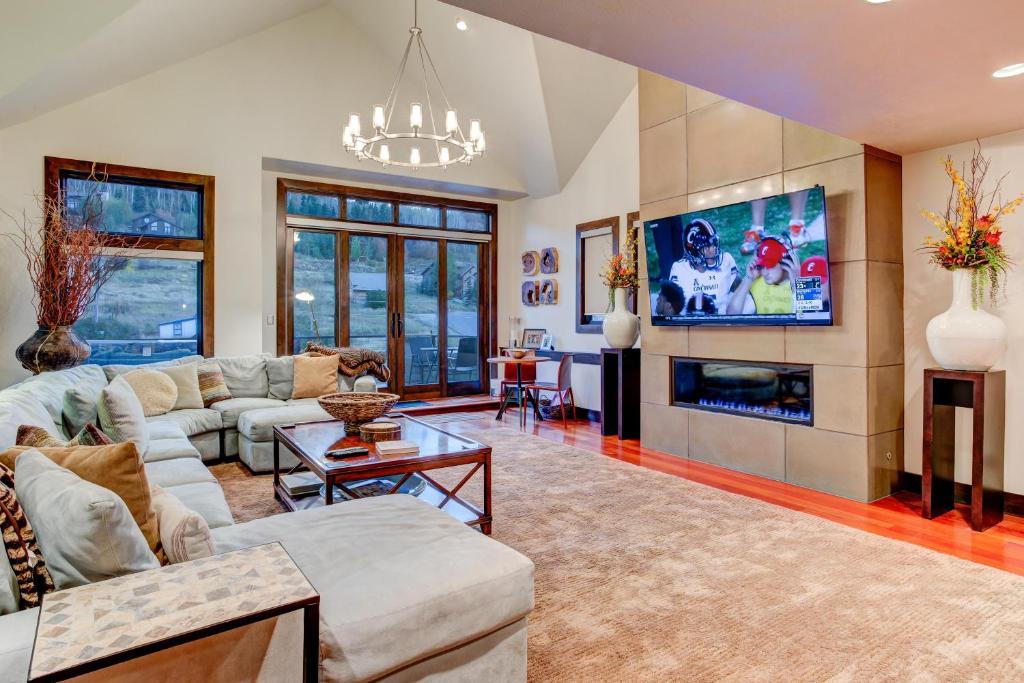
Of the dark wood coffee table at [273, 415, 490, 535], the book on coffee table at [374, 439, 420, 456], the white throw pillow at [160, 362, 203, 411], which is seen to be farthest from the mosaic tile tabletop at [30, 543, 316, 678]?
the white throw pillow at [160, 362, 203, 411]

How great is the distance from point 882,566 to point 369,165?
234 inches

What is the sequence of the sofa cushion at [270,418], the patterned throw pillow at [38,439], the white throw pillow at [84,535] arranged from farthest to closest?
the sofa cushion at [270,418] → the patterned throw pillow at [38,439] → the white throw pillow at [84,535]

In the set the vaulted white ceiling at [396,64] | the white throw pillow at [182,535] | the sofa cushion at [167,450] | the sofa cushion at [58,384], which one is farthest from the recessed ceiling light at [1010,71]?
the sofa cushion at [58,384]

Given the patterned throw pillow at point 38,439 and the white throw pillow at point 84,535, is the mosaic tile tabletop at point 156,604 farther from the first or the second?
the patterned throw pillow at point 38,439

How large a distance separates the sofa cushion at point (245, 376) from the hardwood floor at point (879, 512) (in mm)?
2881

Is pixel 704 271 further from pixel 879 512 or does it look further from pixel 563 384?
pixel 563 384

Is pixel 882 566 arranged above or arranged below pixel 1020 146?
below

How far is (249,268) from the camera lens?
20.1 ft

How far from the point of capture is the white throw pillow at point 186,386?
187 inches

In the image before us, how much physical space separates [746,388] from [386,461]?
307 centimetres

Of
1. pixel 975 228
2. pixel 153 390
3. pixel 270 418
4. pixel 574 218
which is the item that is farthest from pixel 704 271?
pixel 153 390

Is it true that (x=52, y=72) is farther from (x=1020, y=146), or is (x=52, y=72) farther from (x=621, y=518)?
(x=1020, y=146)

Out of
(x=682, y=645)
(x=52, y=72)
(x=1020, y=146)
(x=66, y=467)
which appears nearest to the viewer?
(x=66, y=467)

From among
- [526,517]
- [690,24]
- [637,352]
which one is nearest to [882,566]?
[526,517]
